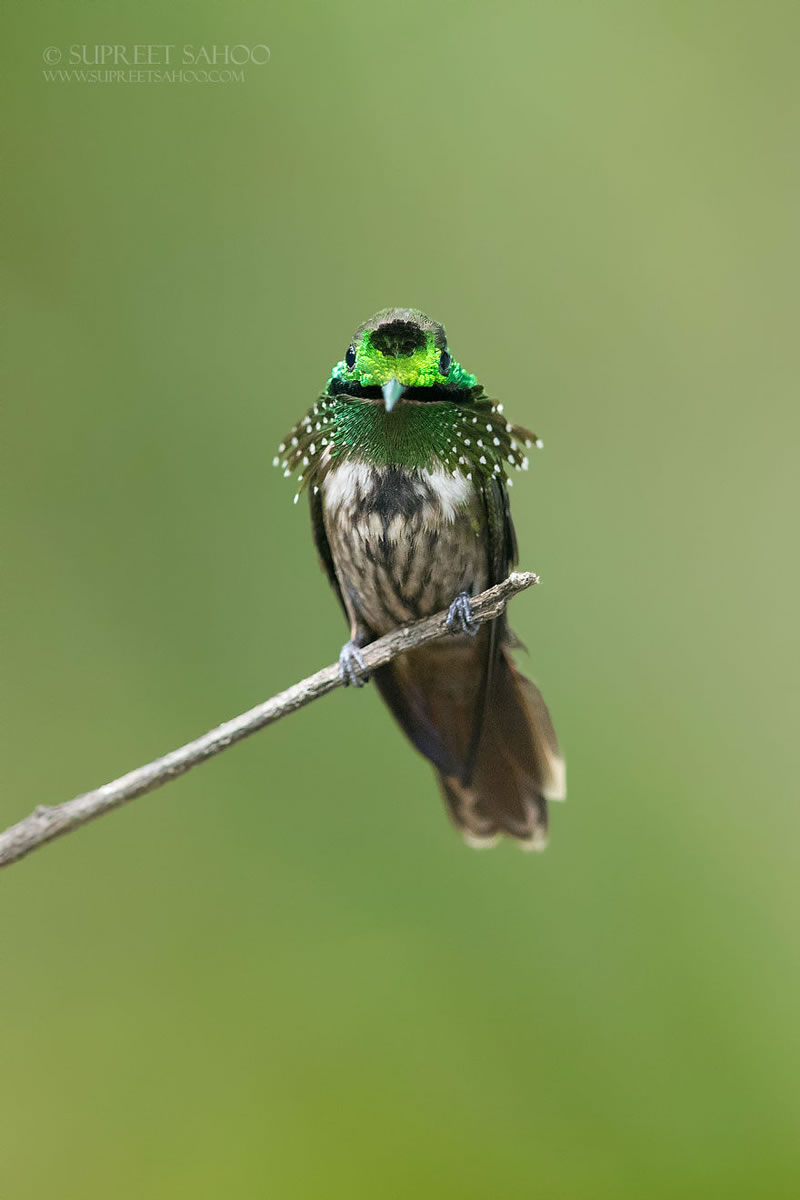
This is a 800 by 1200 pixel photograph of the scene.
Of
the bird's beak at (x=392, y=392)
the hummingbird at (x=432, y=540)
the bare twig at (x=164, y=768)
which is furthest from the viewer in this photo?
the hummingbird at (x=432, y=540)

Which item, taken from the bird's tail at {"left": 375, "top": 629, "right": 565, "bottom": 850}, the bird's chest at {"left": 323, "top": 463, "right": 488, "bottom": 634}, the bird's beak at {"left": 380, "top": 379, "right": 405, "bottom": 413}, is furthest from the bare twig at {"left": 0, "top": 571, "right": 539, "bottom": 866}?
the bird's tail at {"left": 375, "top": 629, "right": 565, "bottom": 850}

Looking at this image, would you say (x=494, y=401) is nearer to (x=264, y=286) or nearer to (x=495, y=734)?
(x=495, y=734)

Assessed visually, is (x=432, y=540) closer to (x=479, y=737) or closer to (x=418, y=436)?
(x=418, y=436)

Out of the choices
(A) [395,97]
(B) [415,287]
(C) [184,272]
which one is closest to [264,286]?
(C) [184,272]

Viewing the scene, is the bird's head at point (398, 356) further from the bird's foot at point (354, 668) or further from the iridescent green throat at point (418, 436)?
the bird's foot at point (354, 668)

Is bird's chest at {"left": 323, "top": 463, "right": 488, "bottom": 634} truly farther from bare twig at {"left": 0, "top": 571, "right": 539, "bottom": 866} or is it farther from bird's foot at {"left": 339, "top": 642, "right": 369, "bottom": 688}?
bare twig at {"left": 0, "top": 571, "right": 539, "bottom": 866}

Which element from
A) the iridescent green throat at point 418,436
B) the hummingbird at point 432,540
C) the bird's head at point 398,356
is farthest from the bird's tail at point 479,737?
the bird's head at point 398,356
